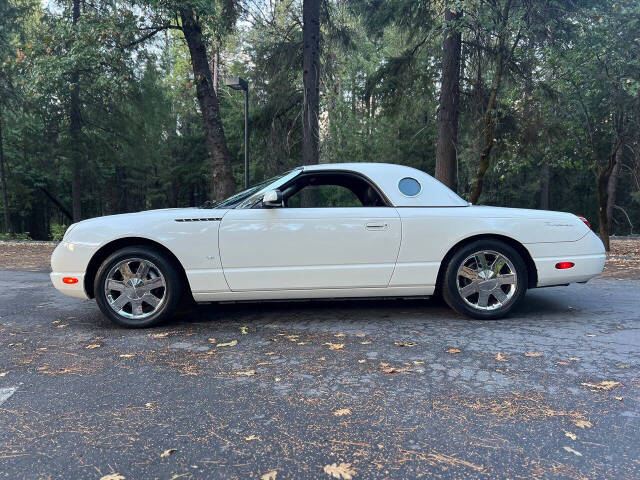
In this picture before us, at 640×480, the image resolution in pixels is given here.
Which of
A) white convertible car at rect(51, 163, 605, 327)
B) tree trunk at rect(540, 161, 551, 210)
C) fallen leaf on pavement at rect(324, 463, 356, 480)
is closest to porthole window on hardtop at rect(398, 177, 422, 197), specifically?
white convertible car at rect(51, 163, 605, 327)

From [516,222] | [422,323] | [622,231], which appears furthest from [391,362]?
[622,231]

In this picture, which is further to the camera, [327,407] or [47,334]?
[47,334]

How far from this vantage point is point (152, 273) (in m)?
4.43

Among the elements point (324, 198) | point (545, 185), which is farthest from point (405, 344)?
point (545, 185)

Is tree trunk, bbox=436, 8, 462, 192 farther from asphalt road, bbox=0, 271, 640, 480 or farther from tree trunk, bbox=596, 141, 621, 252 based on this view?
asphalt road, bbox=0, 271, 640, 480

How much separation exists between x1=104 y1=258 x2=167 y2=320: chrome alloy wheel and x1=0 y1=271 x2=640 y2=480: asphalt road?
0.23 m

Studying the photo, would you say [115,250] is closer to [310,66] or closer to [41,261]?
[41,261]

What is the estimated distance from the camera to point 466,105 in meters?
13.9

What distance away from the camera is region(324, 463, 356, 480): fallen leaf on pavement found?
6.59 feet

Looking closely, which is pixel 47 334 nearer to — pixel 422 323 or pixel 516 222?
pixel 422 323

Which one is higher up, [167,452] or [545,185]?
[545,185]

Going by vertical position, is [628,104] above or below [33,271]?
above

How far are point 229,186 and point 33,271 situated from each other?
5.58 m

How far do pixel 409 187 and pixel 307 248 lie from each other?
1.22 m
